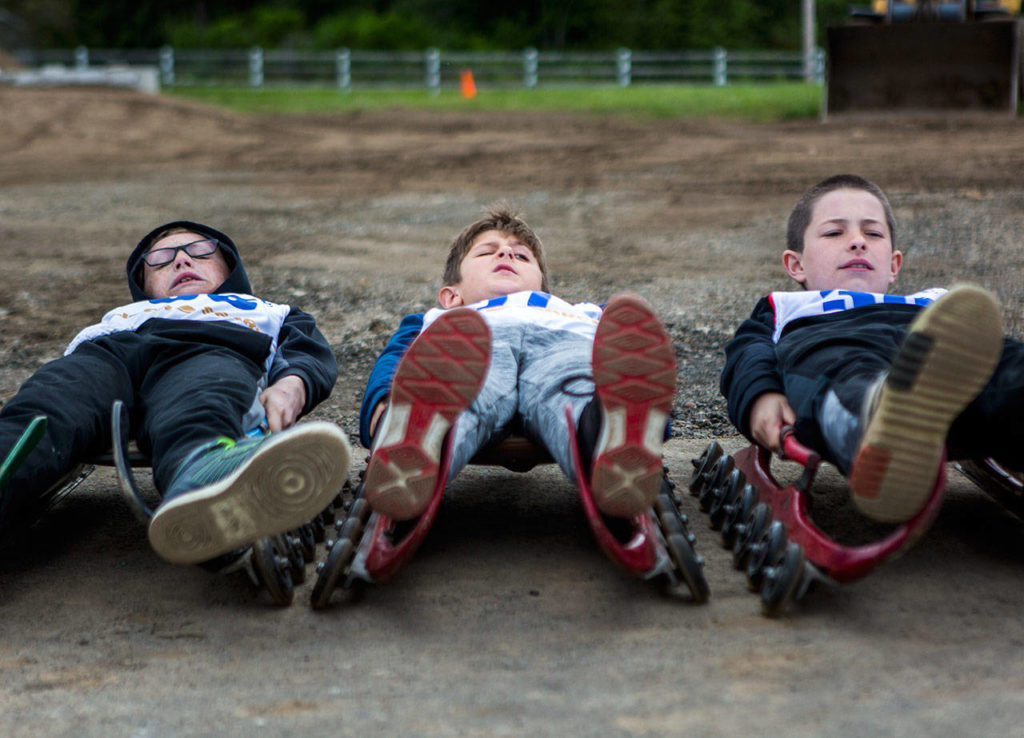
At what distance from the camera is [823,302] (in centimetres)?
317

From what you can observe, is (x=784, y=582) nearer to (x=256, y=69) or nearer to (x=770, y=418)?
(x=770, y=418)

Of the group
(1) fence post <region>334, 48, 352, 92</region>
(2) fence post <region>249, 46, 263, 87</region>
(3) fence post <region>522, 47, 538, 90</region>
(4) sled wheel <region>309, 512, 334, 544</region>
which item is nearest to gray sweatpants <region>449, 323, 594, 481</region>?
(4) sled wheel <region>309, 512, 334, 544</region>

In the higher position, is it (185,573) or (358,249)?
(358,249)

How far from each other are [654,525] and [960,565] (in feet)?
2.65

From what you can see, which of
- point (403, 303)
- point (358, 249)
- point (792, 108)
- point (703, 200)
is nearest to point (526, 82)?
point (792, 108)

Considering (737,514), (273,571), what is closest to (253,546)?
(273,571)

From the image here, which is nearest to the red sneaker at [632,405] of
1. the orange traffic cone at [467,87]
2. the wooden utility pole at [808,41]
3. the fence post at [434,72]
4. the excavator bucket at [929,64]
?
the excavator bucket at [929,64]

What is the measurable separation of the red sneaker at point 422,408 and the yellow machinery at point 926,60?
11417mm

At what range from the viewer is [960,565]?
273cm

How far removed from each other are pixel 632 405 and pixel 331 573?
2.54 ft

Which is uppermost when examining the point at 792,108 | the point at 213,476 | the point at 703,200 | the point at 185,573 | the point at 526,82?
the point at 526,82

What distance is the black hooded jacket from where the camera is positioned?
320cm

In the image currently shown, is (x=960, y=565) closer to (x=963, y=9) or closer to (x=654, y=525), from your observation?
(x=654, y=525)

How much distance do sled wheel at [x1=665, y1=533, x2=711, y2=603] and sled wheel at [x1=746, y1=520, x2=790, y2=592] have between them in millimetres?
126
